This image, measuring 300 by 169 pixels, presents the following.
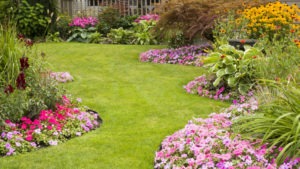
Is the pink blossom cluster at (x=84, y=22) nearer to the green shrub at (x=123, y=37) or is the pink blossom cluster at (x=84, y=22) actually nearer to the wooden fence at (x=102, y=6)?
the wooden fence at (x=102, y=6)

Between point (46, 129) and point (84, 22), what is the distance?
11507mm

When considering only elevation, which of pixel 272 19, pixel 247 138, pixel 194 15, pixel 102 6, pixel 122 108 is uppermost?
pixel 272 19

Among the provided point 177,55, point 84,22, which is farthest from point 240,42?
point 84,22

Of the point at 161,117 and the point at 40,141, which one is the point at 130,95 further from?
the point at 40,141

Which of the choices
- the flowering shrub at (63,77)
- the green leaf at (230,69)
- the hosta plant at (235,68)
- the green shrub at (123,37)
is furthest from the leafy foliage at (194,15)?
the green shrub at (123,37)

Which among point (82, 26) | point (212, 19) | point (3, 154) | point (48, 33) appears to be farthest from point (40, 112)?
point (82, 26)

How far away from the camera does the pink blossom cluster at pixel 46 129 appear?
529 cm

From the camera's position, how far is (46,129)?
574 cm

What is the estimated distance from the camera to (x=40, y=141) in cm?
550

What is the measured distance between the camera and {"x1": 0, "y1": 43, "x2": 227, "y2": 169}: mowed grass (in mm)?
5012

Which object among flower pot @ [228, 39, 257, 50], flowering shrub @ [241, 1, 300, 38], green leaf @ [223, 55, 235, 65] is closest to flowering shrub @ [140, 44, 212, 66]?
flower pot @ [228, 39, 257, 50]

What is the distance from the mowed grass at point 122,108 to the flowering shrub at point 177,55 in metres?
0.42

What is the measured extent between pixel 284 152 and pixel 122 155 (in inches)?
70.5

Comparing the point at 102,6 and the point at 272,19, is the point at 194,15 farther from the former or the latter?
the point at 102,6
